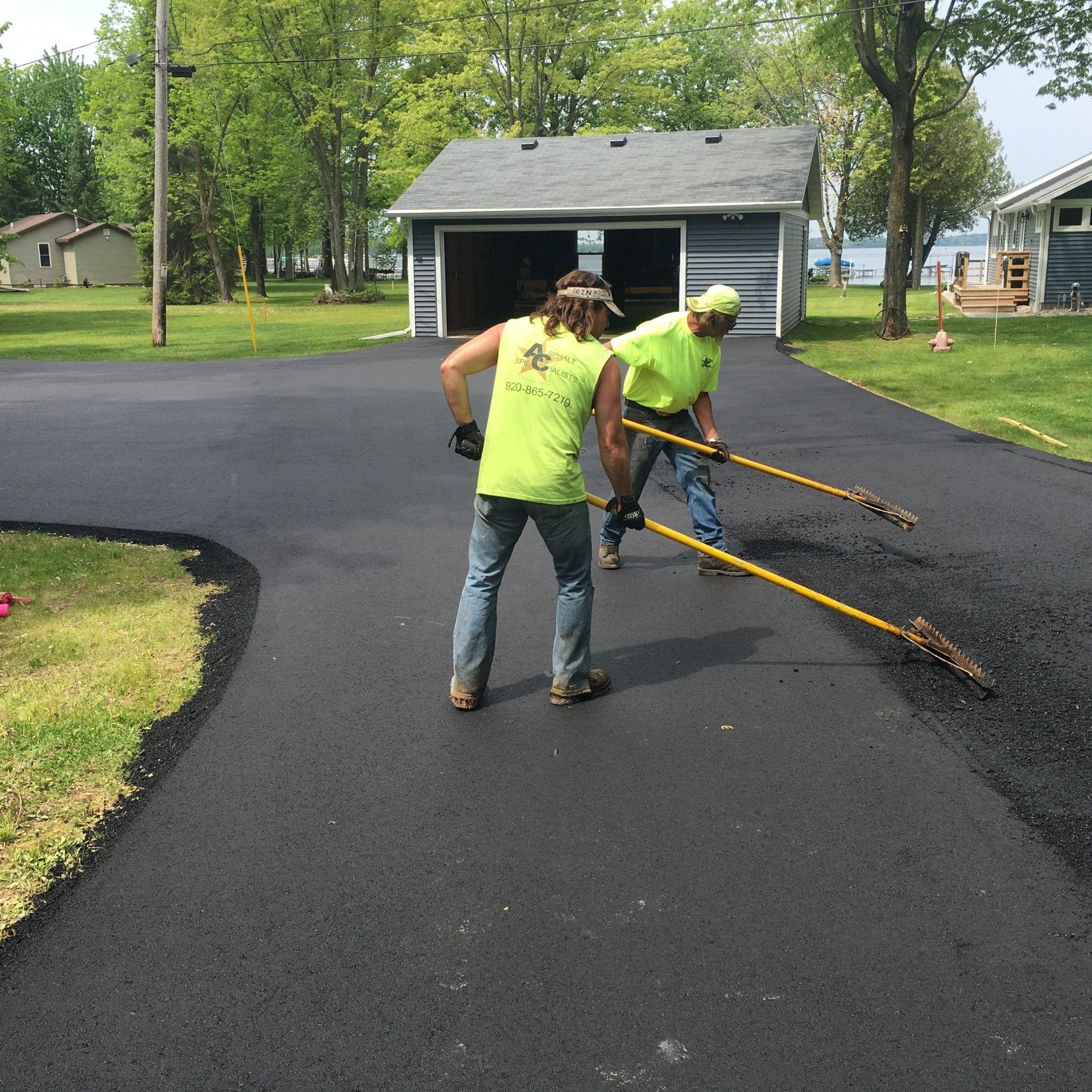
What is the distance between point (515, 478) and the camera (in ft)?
15.8

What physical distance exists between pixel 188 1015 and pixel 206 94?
48640mm

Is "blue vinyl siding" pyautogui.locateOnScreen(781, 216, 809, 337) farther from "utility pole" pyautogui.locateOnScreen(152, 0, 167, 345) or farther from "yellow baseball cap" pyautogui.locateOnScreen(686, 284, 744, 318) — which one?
"yellow baseball cap" pyautogui.locateOnScreen(686, 284, 744, 318)

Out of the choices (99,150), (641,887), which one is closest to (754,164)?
(641,887)

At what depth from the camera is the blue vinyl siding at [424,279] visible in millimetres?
26344

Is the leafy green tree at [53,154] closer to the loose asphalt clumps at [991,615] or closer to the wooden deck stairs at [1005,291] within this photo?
the wooden deck stairs at [1005,291]

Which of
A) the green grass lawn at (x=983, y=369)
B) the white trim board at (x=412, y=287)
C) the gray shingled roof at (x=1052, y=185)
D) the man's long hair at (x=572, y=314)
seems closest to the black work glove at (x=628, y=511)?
the man's long hair at (x=572, y=314)

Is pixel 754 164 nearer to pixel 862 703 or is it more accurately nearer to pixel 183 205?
pixel 862 703

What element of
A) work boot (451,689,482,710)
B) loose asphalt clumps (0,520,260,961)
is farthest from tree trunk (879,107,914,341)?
work boot (451,689,482,710)

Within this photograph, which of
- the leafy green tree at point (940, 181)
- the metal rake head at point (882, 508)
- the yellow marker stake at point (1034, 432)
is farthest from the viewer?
the leafy green tree at point (940, 181)

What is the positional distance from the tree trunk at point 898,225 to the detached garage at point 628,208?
79.1 inches

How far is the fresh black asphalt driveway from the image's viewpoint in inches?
113

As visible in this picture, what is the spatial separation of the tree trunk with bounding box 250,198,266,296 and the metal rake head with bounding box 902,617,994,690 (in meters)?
52.0

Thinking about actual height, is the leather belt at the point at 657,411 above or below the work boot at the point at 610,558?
above

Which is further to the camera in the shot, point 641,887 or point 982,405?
point 982,405
